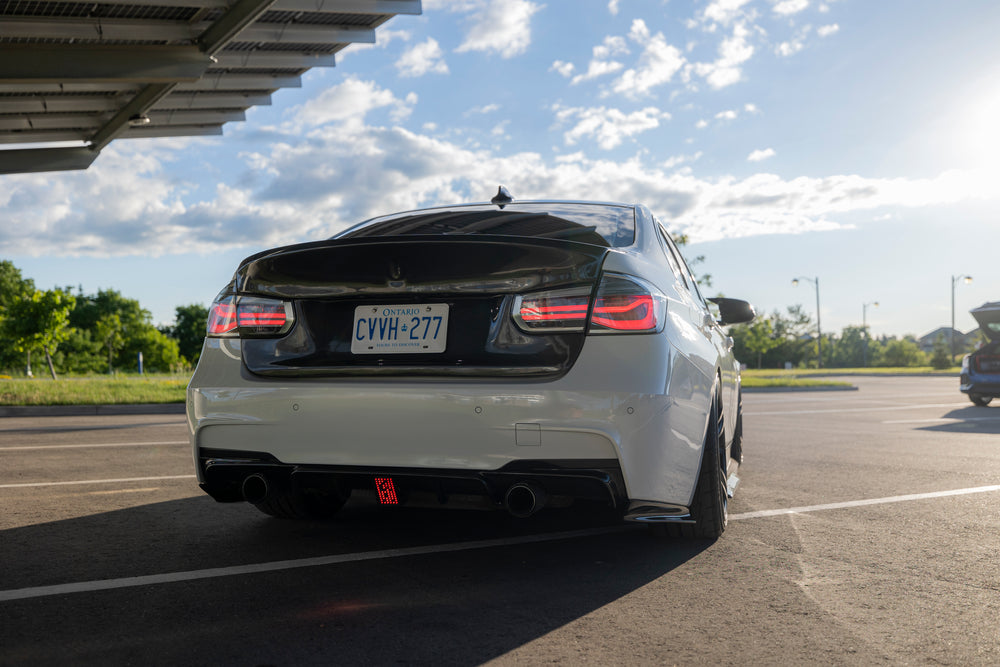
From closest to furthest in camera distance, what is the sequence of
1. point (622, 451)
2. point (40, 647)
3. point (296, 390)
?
point (40, 647)
point (622, 451)
point (296, 390)

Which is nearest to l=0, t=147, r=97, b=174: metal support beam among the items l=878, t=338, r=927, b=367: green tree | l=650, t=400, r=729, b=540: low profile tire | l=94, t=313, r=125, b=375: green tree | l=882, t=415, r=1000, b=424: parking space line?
l=882, t=415, r=1000, b=424: parking space line

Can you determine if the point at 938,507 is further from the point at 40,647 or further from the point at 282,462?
the point at 40,647

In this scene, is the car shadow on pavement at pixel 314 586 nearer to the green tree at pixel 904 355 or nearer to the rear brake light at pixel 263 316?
the rear brake light at pixel 263 316

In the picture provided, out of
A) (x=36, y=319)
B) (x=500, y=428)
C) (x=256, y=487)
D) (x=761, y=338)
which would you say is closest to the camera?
(x=500, y=428)

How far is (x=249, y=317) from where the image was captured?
3.42m

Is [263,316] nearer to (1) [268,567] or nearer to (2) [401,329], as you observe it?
(2) [401,329]

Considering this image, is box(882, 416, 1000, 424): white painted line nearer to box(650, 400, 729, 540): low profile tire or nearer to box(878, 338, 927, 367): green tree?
box(650, 400, 729, 540): low profile tire

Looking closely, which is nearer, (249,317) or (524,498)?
(524,498)

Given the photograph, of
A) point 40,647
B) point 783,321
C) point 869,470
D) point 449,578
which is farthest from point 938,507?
point 783,321

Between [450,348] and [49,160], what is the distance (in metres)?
21.2

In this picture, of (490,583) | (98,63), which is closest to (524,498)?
(490,583)

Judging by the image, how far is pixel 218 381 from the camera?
134 inches

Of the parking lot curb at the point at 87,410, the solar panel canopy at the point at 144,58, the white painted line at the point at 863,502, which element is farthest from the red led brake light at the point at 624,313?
the parking lot curb at the point at 87,410

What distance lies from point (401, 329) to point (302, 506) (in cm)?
161
